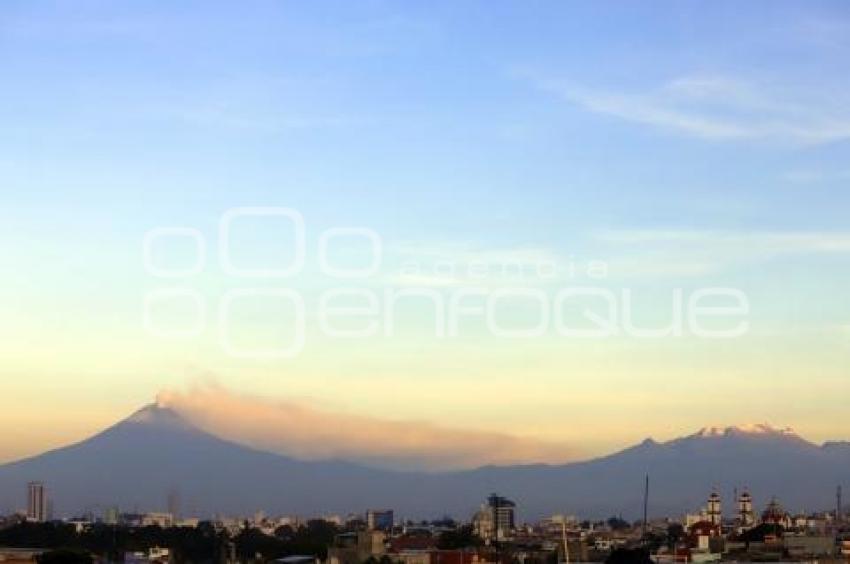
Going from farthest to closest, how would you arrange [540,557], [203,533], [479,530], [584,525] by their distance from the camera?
[584,525]
[479,530]
[203,533]
[540,557]

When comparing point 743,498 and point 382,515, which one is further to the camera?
point 382,515

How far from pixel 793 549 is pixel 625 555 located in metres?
29.5

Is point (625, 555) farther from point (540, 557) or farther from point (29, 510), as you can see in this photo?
point (29, 510)

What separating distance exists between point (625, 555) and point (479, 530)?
83.0 m

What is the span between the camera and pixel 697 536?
94938 mm

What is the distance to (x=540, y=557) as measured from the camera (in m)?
81.8

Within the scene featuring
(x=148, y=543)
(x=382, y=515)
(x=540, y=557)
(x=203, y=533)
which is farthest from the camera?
(x=382, y=515)

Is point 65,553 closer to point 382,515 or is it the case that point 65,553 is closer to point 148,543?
point 148,543

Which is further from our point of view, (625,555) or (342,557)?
(342,557)

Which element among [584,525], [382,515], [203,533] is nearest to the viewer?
[203,533]

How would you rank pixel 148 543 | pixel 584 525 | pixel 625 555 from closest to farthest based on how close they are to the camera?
pixel 625 555, pixel 148 543, pixel 584 525

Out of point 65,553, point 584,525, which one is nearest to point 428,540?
point 65,553

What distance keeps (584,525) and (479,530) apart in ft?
145

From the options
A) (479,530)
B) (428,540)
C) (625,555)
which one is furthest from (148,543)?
(625,555)
